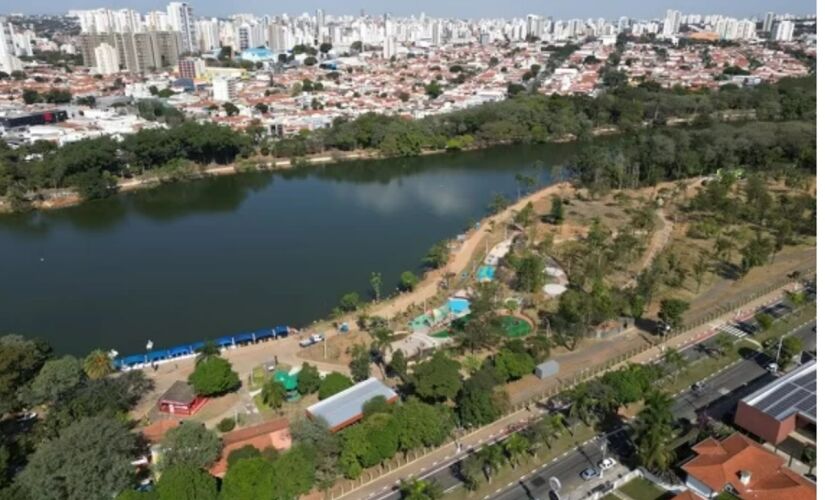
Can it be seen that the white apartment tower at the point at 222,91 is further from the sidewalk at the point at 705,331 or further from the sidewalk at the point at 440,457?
the sidewalk at the point at 440,457

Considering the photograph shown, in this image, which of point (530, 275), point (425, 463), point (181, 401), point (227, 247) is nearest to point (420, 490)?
point (425, 463)

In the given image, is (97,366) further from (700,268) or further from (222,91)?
(222,91)

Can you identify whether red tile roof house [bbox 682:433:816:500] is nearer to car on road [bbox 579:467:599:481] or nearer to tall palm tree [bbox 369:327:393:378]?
car on road [bbox 579:467:599:481]

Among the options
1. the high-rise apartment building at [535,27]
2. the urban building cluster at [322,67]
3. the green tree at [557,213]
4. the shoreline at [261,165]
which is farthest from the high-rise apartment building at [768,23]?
the green tree at [557,213]

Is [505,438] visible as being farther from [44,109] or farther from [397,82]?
[397,82]

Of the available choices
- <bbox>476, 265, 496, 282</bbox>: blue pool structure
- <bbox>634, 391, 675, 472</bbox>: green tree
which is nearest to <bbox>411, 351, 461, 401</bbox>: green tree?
<bbox>634, 391, 675, 472</bbox>: green tree

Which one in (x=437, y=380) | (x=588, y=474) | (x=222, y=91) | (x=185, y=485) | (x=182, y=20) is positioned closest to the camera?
(x=185, y=485)
